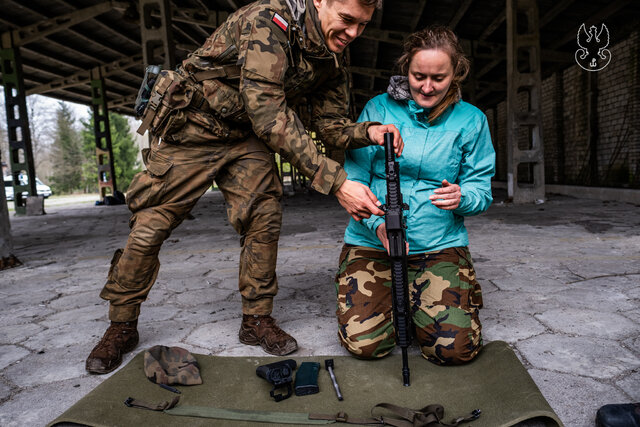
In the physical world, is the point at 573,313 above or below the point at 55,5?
below

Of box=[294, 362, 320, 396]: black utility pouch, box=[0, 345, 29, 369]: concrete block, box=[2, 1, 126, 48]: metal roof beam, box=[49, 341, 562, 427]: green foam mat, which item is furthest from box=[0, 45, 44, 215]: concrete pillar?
box=[294, 362, 320, 396]: black utility pouch

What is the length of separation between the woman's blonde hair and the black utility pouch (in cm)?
116

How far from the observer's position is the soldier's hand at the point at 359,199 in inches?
62.9

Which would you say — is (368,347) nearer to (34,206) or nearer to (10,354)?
(10,354)

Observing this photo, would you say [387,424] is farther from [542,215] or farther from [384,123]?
[542,215]

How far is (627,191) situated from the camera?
23.7ft

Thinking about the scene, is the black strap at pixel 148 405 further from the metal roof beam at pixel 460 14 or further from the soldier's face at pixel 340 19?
the metal roof beam at pixel 460 14

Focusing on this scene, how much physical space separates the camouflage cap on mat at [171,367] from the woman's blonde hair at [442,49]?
1440 millimetres

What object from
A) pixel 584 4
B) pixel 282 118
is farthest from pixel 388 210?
pixel 584 4

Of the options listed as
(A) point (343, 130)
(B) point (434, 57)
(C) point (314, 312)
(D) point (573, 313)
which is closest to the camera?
(B) point (434, 57)

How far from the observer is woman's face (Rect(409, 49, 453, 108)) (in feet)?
5.83

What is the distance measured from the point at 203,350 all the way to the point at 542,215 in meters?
5.61

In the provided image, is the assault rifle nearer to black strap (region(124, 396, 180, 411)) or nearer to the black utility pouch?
the black utility pouch

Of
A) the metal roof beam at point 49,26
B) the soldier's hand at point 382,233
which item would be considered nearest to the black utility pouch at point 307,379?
the soldier's hand at point 382,233
